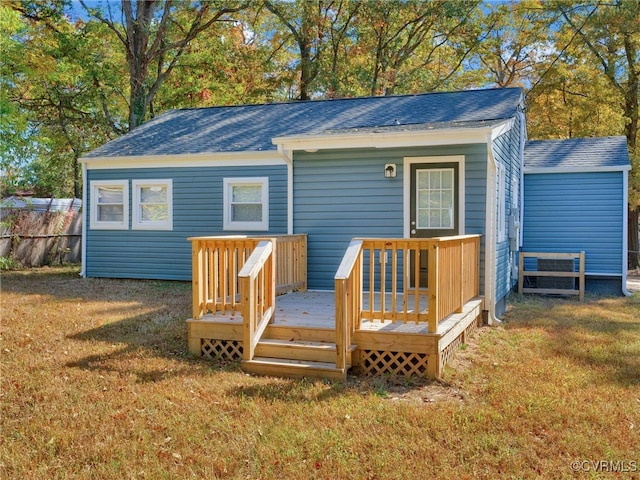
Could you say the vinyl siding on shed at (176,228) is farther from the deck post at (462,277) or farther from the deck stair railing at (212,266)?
the deck post at (462,277)

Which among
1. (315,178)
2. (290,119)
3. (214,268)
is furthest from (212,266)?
(290,119)

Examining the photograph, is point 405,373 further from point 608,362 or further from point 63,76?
point 63,76

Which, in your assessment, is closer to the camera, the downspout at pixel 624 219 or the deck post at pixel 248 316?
the deck post at pixel 248 316

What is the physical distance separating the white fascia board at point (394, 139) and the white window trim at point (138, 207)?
3811mm

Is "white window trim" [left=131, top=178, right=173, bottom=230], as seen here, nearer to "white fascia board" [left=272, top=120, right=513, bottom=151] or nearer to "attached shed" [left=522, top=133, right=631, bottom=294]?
"white fascia board" [left=272, top=120, right=513, bottom=151]

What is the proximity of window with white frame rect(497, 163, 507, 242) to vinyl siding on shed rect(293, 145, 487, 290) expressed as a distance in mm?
852

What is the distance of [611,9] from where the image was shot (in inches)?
668

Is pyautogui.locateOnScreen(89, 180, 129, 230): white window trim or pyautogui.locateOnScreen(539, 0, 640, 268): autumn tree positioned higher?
pyautogui.locateOnScreen(539, 0, 640, 268): autumn tree

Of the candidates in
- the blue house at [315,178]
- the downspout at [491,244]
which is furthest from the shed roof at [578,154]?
the downspout at [491,244]

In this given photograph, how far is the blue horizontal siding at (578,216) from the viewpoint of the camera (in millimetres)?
11172

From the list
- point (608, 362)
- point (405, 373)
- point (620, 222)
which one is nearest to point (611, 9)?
point (620, 222)

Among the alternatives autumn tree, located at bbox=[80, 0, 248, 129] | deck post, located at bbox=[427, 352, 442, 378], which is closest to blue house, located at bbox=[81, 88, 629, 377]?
deck post, located at bbox=[427, 352, 442, 378]

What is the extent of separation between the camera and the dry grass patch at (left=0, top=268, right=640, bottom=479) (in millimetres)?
3232

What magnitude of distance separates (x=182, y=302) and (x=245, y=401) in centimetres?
459
